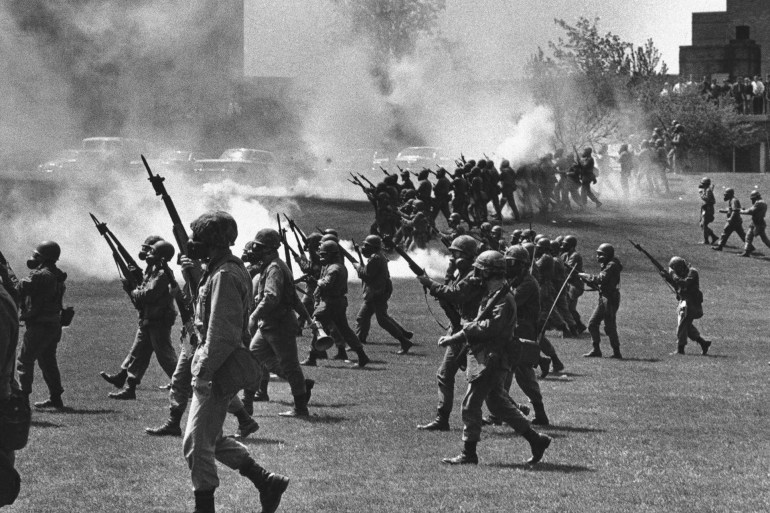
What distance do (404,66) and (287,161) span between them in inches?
317

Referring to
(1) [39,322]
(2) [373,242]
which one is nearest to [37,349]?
(1) [39,322]

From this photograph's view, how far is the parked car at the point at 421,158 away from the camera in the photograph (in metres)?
47.9

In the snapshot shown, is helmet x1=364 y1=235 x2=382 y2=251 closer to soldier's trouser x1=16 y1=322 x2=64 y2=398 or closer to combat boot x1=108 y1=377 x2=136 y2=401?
combat boot x1=108 y1=377 x2=136 y2=401

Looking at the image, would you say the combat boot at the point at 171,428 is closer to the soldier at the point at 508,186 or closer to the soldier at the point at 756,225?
the soldier at the point at 756,225

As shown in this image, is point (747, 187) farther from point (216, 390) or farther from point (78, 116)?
point (216, 390)

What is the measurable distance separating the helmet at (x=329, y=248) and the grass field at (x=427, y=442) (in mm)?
1402

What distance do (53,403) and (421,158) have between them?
3425 centimetres

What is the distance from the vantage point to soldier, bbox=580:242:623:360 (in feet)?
66.7

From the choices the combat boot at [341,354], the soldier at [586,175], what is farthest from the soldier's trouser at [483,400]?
the soldier at [586,175]

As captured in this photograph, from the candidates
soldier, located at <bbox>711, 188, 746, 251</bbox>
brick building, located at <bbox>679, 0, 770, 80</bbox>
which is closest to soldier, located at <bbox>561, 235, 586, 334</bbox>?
soldier, located at <bbox>711, 188, 746, 251</bbox>

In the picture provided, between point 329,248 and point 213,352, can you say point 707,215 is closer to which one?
point 329,248

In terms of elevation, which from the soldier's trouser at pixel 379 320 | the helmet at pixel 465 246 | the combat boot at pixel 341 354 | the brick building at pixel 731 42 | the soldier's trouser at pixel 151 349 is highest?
the brick building at pixel 731 42

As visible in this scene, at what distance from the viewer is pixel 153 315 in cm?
1488

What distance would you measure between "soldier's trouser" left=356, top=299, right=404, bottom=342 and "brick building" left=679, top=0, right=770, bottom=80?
55.9 meters
